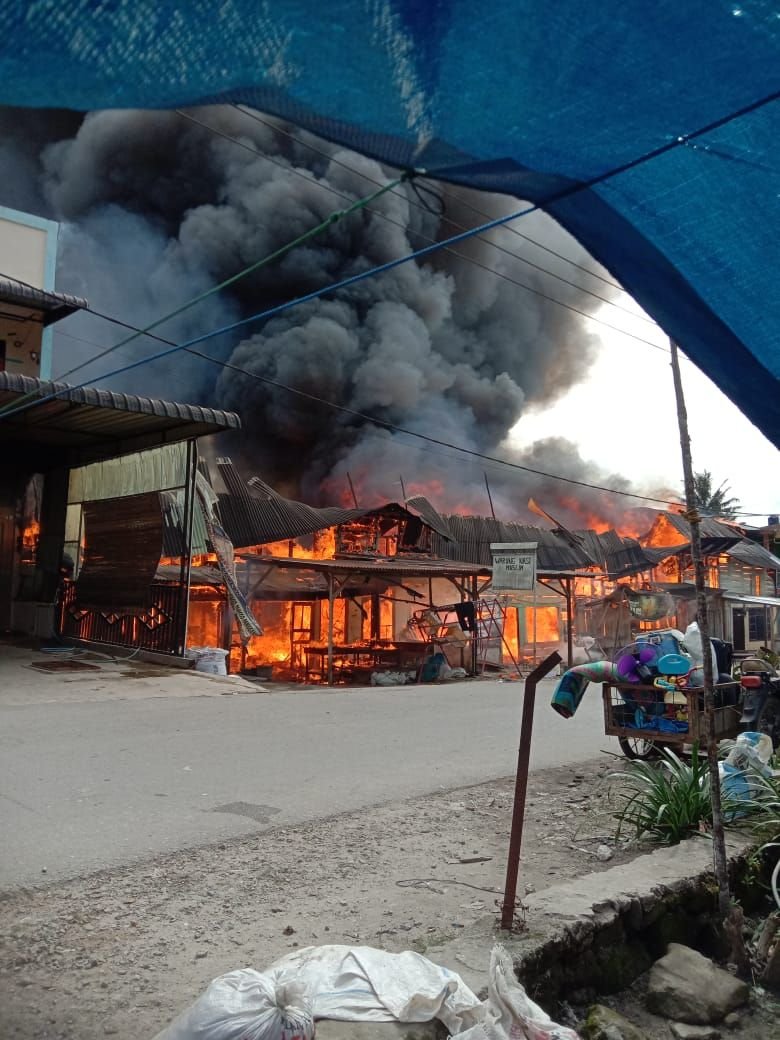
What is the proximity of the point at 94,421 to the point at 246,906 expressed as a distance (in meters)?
12.2

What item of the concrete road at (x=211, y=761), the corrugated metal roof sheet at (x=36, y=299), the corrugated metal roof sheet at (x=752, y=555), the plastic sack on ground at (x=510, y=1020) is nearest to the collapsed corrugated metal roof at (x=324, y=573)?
the corrugated metal roof sheet at (x=36, y=299)

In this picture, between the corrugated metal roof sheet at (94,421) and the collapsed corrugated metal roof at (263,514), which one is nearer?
the corrugated metal roof sheet at (94,421)

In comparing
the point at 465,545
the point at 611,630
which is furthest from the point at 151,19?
the point at 611,630

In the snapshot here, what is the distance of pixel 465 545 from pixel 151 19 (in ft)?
95.5

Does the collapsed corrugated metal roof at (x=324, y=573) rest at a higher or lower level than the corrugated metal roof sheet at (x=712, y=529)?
lower

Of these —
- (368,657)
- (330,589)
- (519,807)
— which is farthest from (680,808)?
(368,657)

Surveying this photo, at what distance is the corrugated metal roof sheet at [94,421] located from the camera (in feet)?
40.2

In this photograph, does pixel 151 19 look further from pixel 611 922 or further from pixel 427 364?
pixel 427 364

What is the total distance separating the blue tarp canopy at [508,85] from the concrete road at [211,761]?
12.8 ft

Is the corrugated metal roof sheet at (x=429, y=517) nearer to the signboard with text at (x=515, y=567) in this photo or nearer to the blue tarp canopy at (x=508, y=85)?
the signboard with text at (x=515, y=567)

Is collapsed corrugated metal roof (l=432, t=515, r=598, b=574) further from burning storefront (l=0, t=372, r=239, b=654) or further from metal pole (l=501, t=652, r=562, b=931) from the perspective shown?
metal pole (l=501, t=652, r=562, b=931)

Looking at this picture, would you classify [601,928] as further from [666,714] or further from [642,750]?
[642,750]

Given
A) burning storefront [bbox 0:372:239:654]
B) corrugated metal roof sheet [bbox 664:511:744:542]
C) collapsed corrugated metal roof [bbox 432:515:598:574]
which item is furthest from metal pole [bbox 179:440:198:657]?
corrugated metal roof sheet [bbox 664:511:744:542]

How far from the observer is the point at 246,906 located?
375cm
